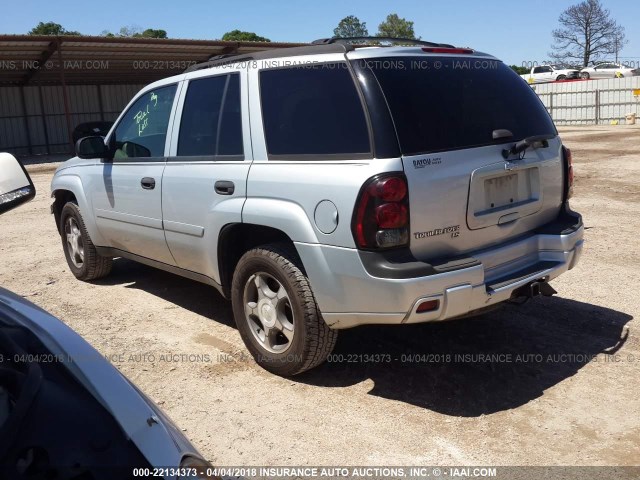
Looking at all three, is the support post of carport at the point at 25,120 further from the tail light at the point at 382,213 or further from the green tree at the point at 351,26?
the green tree at the point at 351,26

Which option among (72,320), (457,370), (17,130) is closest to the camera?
(457,370)

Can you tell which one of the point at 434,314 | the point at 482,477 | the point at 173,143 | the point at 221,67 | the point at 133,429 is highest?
the point at 221,67

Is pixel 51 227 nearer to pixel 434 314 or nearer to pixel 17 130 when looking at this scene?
pixel 434 314

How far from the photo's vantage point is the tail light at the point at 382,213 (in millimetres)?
3418

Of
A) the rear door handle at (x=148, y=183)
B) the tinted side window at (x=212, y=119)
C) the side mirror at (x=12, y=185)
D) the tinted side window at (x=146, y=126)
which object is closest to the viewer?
the side mirror at (x=12, y=185)

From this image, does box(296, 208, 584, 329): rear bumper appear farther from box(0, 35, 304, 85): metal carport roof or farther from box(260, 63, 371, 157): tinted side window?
box(0, 35, 304, 85): metal carport roof

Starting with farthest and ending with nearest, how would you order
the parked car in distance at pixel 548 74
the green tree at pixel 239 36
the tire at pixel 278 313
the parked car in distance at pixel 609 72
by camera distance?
the green tree at pixel 239 36
the parked car in distance at pixel 548 74
the parked car in distance at pixel 609 72
the tire at pixel 278 313

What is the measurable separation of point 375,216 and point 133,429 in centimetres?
195

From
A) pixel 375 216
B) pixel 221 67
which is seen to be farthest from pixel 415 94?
pixel 221 67

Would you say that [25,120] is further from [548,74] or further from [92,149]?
[548,74]

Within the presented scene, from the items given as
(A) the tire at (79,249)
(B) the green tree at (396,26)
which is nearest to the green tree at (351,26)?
(B) the green tree at (396,26)

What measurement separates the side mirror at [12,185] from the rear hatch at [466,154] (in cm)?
187

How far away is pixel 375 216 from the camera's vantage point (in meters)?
3.42

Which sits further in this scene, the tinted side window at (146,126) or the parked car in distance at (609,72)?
the parked car in distance at (609,72)
